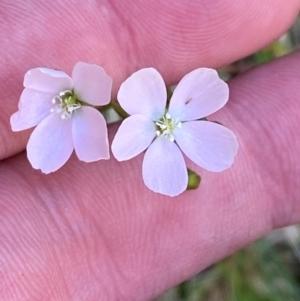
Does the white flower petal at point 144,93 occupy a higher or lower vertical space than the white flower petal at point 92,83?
lower

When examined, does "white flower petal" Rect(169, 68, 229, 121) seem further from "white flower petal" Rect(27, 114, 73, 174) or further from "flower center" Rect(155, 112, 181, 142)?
"white flower petal" Rect(27, 114, 73, 174)

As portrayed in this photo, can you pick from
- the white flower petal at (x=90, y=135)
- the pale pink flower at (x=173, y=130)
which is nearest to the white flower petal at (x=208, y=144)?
the pale pink flower at (x=173, y=130)

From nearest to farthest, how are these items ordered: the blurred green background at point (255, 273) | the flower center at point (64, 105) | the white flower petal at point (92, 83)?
1. the white flower petal at point (92, 83)
2. the flower center at point (64, 105)
3. the blurred green background at point (255, 273)

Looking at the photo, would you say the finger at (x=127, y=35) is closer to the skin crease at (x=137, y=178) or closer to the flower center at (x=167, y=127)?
the skin crease at (x=137, y=178)

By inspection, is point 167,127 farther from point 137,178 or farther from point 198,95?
point 137,178

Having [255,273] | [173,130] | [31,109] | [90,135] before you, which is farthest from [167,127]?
[255,273]

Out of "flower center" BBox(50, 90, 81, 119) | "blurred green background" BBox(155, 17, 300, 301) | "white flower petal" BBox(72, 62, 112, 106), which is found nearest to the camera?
"white flower petal" BBox(72, 62, 112, 106)

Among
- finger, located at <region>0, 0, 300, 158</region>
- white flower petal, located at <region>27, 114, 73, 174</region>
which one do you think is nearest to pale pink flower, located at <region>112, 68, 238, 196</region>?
white flower petal, located at <region>27, 114, 73, 174</region>

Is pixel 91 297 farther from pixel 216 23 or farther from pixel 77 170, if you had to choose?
pixel 216 23
